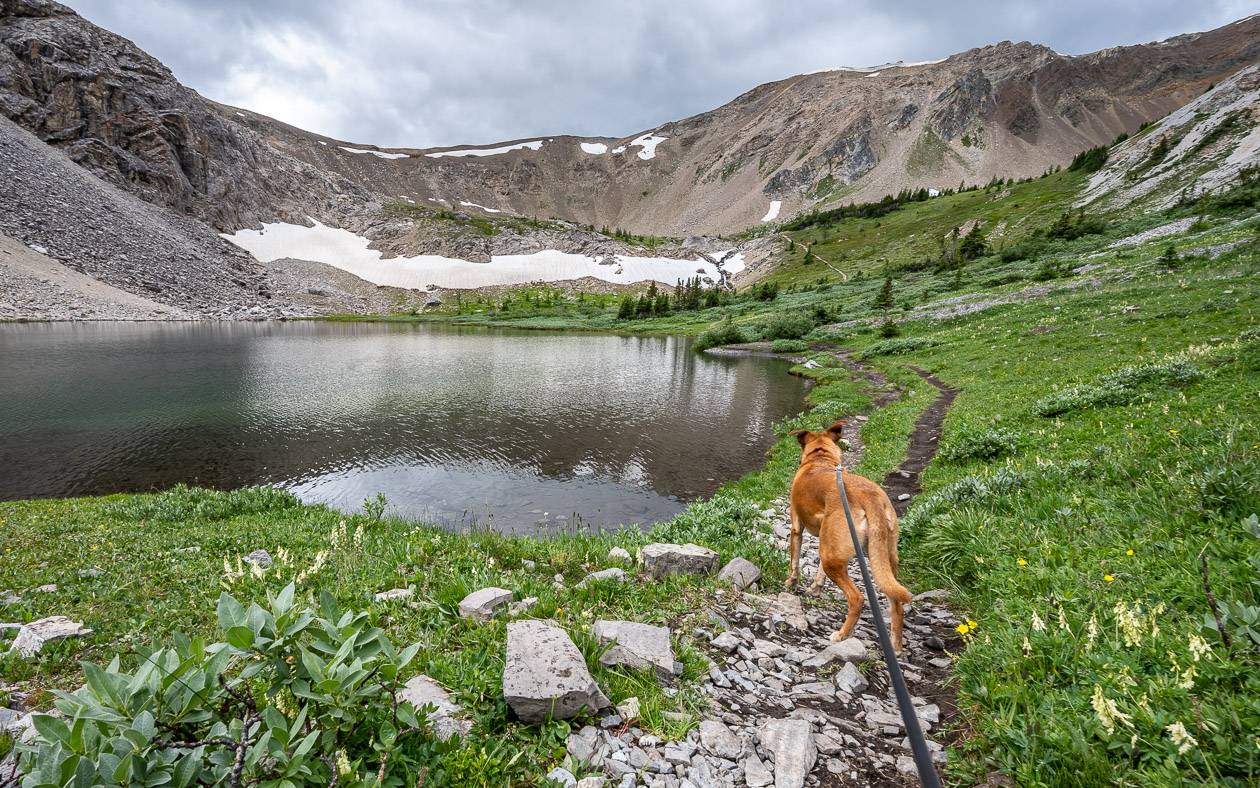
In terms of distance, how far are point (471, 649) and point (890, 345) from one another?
39.9 metres

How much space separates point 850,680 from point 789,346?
1969 inches

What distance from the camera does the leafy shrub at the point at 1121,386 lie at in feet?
37.1

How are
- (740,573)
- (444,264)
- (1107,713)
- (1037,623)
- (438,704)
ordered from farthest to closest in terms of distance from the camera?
1. (444,264)
2. (740,573)
3. (1037,623)
4. (438,704)
5. (1107,713)

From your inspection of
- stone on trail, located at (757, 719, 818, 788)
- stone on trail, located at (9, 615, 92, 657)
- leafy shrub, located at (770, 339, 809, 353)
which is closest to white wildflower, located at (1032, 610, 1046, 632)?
stone on trail, located at (757, 719, 818, 788)

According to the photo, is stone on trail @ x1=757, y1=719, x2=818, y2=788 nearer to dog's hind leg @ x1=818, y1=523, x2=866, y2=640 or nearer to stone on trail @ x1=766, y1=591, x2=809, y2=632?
dog's hind leg @ x1=818, y1=523, x2=866, y2=640

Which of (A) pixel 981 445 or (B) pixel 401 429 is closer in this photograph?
(A) pixel 981 445

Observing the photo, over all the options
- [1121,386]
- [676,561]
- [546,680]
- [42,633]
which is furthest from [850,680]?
[1121,386]

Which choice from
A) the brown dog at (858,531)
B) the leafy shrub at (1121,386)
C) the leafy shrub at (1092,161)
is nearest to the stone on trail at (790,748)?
the brown dog at (858,531)

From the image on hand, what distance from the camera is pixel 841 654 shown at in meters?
5.38

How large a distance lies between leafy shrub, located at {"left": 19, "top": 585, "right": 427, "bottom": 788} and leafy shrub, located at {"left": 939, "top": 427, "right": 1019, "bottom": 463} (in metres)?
13.5

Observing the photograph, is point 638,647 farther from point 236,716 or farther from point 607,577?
point 236,716

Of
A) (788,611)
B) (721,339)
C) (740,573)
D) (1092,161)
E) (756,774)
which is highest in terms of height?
(1092,161)

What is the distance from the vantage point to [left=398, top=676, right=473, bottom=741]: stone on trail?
11.7ft

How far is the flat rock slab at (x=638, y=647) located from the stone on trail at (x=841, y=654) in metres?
1.64
